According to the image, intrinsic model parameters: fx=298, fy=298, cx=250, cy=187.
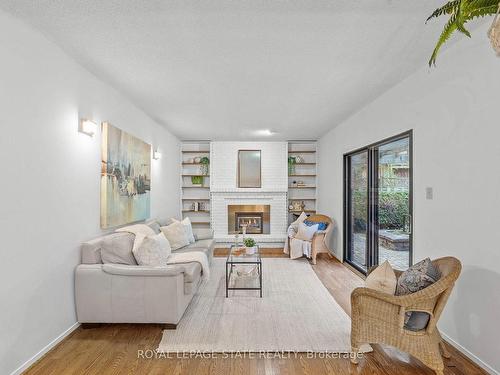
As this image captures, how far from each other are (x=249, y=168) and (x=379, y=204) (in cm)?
364

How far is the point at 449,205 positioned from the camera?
8.70 ft

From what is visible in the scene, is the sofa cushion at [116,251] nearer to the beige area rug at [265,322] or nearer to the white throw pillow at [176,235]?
the beige area rug at [265,322]

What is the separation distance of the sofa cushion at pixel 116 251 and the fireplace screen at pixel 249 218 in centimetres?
421

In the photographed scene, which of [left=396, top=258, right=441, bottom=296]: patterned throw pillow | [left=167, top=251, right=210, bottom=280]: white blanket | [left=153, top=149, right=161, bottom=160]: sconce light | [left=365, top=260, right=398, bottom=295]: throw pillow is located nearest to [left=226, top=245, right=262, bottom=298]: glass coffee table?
[left=167, top=251, right=210, bottom=280]: white blanket

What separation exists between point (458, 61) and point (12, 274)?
3.90 m

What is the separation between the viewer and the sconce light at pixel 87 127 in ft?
9.63

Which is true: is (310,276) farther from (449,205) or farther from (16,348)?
(16,348)

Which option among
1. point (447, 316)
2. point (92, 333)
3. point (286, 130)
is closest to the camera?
point (447, 316)

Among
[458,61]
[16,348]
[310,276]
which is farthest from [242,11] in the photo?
[310,276]

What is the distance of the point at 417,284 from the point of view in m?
2.21

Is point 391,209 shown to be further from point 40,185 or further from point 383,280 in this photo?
point 40,185

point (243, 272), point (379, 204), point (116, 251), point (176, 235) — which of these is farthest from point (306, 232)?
point (116, 251)

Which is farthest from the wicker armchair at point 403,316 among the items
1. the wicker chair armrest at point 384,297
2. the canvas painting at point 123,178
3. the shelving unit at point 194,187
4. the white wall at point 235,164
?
the shelving unit at point 194,187

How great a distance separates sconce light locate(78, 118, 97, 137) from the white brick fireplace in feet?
13.8
